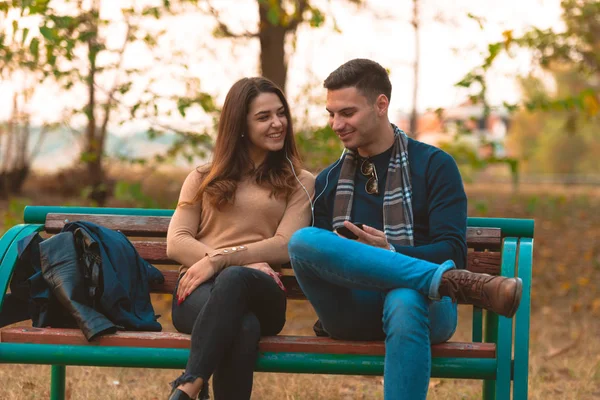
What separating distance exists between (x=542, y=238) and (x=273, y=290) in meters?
8.95

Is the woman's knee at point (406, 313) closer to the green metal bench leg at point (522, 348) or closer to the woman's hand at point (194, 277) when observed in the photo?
the green metal bench leg at point (522, 348)

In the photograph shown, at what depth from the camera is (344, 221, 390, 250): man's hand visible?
322 cm

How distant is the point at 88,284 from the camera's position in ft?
11.0

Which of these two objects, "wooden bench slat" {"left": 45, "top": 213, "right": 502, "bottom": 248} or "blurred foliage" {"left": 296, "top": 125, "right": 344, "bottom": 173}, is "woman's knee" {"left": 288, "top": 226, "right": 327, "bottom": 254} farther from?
"blurred foliage" {"left": 296, "top": 125, "right": 344, "bottom": 173}

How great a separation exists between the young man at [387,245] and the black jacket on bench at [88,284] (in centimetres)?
71

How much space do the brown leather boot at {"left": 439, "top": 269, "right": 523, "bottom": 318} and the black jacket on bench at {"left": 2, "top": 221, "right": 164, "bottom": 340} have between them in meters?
1.23

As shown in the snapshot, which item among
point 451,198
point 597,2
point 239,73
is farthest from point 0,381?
point 597,2

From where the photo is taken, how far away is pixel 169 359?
124 inches

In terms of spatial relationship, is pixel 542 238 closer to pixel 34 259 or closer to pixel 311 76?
pixel 311 76

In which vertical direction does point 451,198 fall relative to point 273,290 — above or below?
above

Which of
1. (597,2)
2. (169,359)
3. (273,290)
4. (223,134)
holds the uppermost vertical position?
(597,2)

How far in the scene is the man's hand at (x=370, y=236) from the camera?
3.22 meters

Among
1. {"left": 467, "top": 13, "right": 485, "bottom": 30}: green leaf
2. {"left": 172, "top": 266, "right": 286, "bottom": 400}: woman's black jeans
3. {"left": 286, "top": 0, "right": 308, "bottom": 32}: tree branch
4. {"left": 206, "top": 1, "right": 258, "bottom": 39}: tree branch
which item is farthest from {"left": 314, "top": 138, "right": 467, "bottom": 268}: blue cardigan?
{"left": 206, "top": 1, "right": 258, "bottom": 39}: tree branch

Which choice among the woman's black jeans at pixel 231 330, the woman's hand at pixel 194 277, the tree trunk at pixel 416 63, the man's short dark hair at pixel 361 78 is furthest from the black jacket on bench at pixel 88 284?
the tree trunk at pixel 416 63
